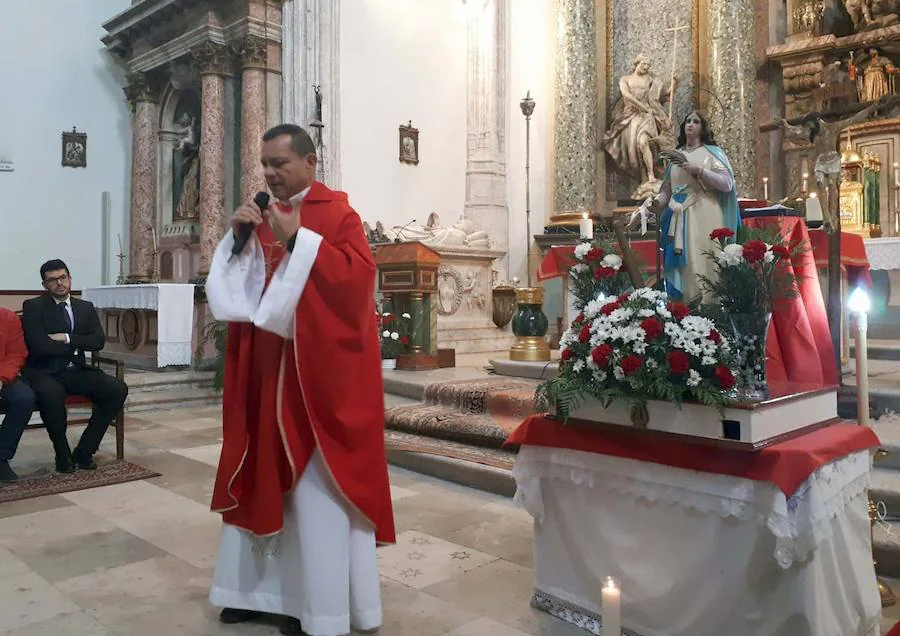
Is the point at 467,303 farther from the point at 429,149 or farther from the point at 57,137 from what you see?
the point at 57,137

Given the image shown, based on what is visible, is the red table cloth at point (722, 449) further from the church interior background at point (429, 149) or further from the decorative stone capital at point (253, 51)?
the decorative stone capital at point (253, 51)

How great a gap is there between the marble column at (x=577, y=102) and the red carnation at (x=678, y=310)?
9518 mm

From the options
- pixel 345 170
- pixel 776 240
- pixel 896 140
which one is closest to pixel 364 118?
pixel 345 170

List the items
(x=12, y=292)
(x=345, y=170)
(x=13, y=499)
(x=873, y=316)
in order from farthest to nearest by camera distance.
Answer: (x=12, y=292) → (x=345, y=170) → (x=873, y=316) → (x=13, y=499)

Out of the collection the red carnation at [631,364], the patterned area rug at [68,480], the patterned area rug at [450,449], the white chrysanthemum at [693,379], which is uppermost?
the red carnation at [631,364]

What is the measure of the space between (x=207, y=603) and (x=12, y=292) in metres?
10.1

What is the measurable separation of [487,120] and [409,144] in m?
1.47

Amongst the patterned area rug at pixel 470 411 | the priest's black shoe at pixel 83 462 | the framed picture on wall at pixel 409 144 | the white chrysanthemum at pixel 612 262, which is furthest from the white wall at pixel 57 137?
the white chrysanthemum at pixel 612 262

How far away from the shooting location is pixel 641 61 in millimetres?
11367

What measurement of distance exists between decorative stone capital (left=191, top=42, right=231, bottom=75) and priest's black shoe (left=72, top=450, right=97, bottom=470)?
7.00m

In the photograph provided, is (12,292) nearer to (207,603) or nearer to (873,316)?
(207,603)

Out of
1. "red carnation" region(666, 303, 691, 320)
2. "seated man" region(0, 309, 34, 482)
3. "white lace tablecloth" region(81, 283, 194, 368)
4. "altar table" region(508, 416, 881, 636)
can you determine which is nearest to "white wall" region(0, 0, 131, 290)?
"white lace tablecloth" region(81, 283, 194, 368)

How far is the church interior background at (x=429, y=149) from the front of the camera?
685cm

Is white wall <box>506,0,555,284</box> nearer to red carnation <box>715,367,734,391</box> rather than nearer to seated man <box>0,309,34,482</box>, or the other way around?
seated man <box>0,309,34,482</box>
